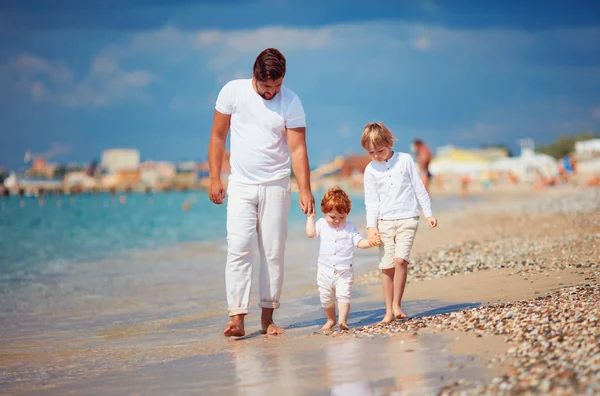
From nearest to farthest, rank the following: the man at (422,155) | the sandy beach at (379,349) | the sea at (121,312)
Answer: the sandy beach at (379,349)
the sea at (121,312)
the man at (422,155)

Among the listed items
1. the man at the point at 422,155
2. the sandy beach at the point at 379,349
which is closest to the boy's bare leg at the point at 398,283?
the sandy beach at the point at 379,349

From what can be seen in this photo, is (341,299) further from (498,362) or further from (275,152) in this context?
(498,362)

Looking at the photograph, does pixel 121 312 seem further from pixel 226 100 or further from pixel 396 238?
pixel 396 238

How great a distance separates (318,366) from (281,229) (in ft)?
5.52

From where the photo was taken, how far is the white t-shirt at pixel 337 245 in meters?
5.87

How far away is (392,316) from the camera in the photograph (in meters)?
5.89

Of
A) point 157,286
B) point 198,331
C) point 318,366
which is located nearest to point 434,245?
point 157,286

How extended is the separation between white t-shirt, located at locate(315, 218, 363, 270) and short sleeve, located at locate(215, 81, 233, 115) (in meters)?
1.19

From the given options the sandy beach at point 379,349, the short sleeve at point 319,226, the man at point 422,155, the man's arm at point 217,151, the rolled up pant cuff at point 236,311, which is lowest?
the sandy beach at point 379,349

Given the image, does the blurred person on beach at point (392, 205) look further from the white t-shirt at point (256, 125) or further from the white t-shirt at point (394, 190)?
the white t-shirt at point (256, 125)

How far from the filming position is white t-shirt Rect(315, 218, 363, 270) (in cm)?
587

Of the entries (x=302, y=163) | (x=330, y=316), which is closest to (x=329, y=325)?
(x=330, y=316)

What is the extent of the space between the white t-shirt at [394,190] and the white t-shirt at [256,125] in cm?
76

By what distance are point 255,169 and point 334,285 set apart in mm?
1122
